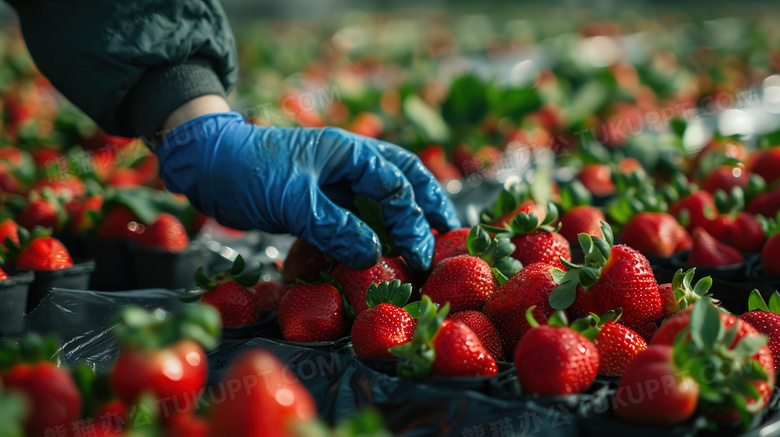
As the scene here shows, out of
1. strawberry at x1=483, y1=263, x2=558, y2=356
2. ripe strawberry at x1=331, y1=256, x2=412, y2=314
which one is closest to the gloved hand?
ripe strawberry at x1=331, y1=256, x2=412, y2=314

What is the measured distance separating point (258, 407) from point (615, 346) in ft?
2.06

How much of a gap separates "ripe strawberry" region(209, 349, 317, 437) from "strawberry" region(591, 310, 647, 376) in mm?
554

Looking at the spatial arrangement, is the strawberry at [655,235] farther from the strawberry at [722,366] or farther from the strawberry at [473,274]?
the strawberry at [722,366]

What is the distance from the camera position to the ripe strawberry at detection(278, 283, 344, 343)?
53.5 inches

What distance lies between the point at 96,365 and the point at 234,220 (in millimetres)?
455

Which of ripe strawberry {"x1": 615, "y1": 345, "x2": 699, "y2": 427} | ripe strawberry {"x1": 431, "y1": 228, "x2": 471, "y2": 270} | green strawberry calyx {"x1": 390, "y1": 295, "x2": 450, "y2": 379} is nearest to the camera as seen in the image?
ripe strawberry {"x1": 615, "y1": 345, "x2": 699, "y2": 427}

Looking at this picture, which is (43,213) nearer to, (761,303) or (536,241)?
(536,241)

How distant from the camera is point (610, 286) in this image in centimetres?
122

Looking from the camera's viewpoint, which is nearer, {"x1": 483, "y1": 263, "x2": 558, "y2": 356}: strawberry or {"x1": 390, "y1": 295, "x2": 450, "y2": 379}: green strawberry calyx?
{"x1": 390, "y1": 295, "x2": 450, "y2": 379}: green strawberry calyx

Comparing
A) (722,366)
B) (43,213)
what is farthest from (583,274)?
(43,213)

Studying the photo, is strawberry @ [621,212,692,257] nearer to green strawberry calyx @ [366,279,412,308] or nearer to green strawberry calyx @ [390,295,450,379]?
green strawberry calyx @ [366,279,412,308]

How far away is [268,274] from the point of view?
186 cm

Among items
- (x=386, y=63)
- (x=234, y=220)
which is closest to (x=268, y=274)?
(x=234, y=220)

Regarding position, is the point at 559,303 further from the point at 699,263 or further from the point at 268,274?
the point at 268,274
